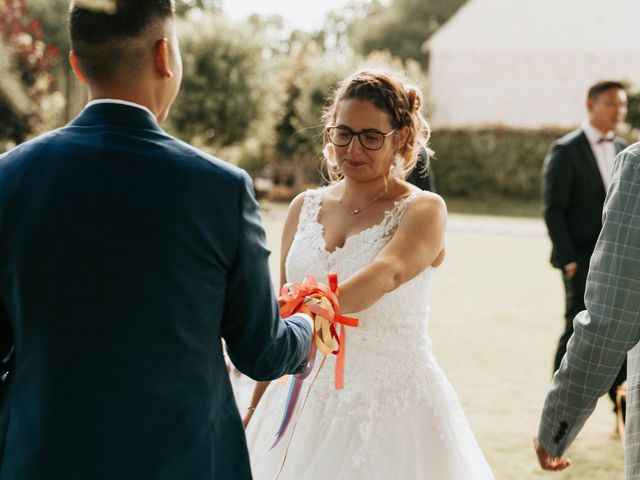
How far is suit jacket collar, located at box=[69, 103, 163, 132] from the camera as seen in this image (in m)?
1.91

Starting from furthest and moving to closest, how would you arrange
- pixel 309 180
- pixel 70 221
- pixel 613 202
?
pixel 309 180 → pixel 613 202 → pixel 70 221

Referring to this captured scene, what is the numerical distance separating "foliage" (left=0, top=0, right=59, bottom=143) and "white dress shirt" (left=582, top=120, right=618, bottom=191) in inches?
499

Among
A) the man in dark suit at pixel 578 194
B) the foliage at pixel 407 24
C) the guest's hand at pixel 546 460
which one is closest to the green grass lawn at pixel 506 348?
the man in dark suit at pixel 578 194

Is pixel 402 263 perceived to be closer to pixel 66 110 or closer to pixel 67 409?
pixel 67 409

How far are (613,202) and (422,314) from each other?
1234 millimetres

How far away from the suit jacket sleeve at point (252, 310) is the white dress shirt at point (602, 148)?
494 centimetres

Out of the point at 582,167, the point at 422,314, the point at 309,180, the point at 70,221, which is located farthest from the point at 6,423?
the point at 309,180

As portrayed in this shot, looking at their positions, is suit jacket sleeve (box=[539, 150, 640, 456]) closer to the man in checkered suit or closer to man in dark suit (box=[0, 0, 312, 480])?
the man in checkered suit

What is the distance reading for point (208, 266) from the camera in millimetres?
1888

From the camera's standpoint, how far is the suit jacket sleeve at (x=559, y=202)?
620 centimetres

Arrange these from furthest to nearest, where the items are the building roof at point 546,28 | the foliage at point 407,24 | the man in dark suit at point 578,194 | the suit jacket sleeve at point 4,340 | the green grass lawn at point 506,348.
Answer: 1. the foliage at point 407,24
2. the building roof at point 546,28
3. the man in dark suit at point 578,194
4. the green grass lawn at point 506,348
5. the suit jacket sleeve at point 4,340

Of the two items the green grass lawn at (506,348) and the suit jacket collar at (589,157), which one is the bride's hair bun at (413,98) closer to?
the green grass lawn at (506,348)

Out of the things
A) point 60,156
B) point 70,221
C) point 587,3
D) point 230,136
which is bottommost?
point 230,136

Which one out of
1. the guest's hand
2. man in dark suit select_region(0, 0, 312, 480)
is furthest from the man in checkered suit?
man in dark suit select_region(0, 0, 312, 480)
